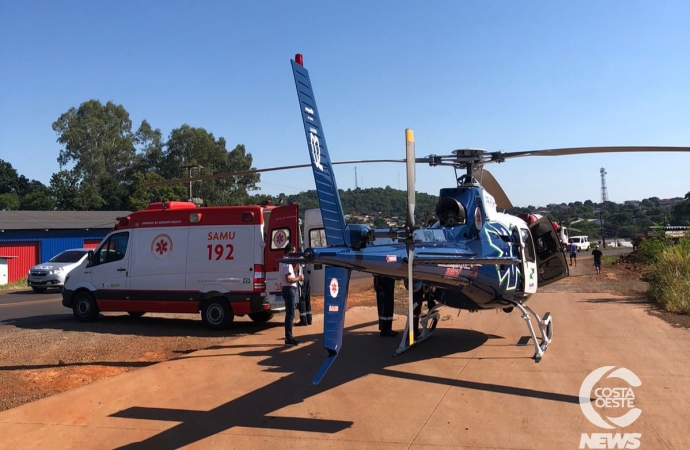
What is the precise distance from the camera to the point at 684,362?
8.03 m

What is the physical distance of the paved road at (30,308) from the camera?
1417 centimetres

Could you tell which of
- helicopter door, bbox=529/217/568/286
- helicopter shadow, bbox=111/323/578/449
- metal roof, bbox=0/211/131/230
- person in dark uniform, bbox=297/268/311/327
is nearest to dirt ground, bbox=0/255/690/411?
person in dark uniform, bbox=297/268/311/327

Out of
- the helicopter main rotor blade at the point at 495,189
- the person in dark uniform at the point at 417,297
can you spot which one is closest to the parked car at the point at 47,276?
the person in dark uniform at the point at 417,297

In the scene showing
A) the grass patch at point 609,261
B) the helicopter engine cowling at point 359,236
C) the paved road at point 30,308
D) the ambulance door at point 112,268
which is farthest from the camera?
the grass patch at point 609,261

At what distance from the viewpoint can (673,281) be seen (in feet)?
48.1

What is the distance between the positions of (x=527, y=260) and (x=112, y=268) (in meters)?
9.10

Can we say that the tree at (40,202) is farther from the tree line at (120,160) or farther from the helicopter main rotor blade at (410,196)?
the helicopter main rotor blade at (410,196)

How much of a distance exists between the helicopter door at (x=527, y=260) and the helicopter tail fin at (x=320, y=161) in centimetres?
411

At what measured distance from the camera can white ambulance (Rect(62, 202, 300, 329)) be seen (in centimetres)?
1167

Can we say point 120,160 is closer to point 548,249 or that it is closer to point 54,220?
point 54,220

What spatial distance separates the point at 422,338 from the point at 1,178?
293ft

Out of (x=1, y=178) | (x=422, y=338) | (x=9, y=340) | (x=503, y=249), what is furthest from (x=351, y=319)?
(x=1, y=178)

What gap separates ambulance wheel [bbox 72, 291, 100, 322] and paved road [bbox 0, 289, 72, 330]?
4.23ft

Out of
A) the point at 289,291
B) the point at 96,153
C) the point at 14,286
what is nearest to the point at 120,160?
the point at 96,153
